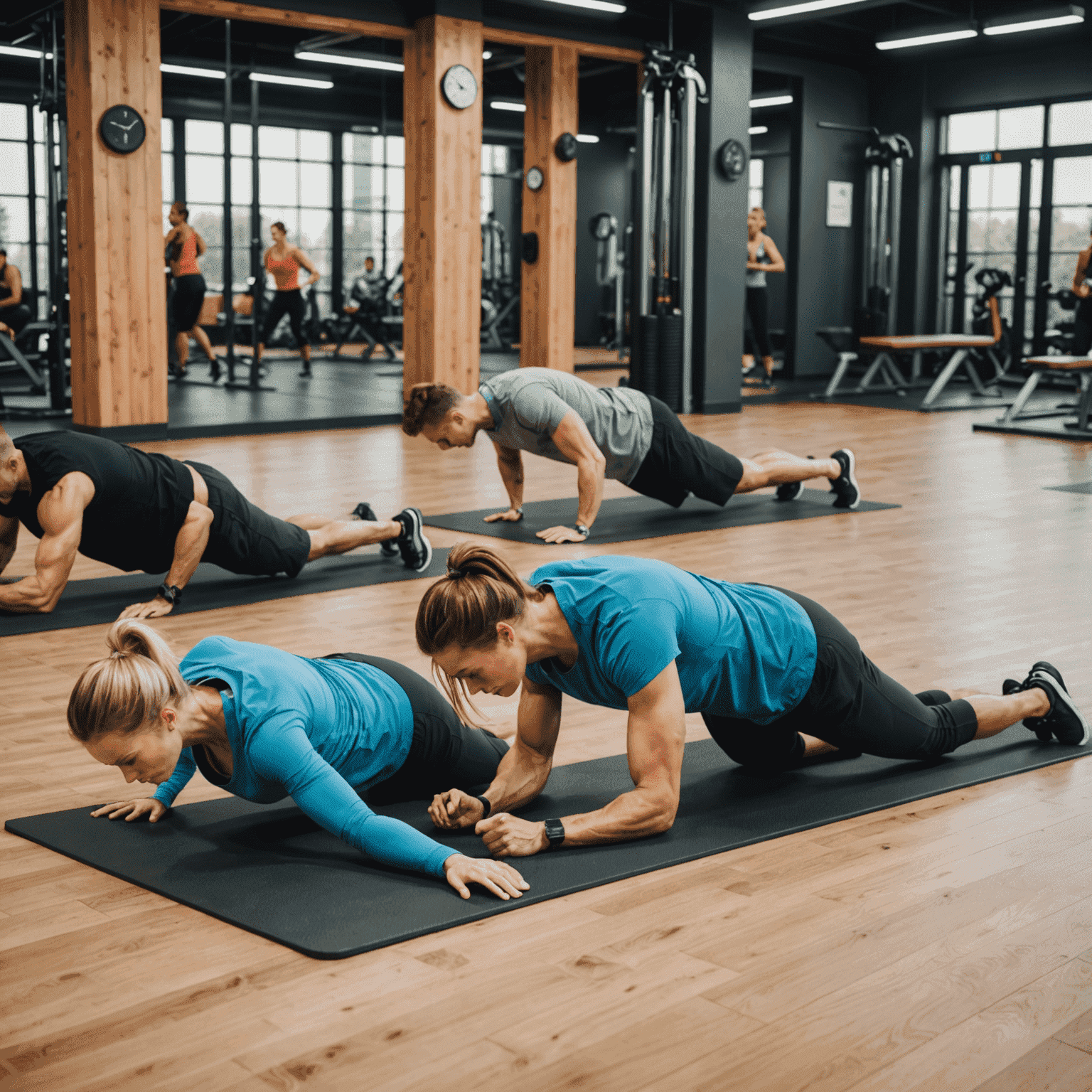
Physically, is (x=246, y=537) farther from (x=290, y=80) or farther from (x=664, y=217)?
(x=290, y=80)

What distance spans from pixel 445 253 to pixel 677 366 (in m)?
1.78

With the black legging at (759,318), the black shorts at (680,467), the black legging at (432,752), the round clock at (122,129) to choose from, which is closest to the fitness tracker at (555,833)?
the black legging at (432,752)

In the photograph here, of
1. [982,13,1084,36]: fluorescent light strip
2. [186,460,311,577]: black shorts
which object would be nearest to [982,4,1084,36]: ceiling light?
[982,13,1084,36]: fluorescent light strip

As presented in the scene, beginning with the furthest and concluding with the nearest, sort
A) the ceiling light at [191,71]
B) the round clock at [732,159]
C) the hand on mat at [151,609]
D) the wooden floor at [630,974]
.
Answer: the ceiling light at [191,71]
the round clock at [732,159]
the hand on mat at [151,609]
the wooden floor at [630,974]

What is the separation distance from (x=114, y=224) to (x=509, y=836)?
5988 millimetres

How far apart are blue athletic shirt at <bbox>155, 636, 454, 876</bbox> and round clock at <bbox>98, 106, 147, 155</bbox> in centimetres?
569

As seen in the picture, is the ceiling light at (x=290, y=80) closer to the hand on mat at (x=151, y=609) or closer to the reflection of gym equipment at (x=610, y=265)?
the reflection of gym equipment at (x=610, y=265)

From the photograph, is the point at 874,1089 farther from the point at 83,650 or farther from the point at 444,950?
the point at 83,650

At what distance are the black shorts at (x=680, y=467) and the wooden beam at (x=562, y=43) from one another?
4681mm

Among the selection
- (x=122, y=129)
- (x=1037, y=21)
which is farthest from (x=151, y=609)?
(x=1037, y=21)

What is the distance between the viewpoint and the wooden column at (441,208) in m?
8.45

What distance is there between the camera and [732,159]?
31.1ft

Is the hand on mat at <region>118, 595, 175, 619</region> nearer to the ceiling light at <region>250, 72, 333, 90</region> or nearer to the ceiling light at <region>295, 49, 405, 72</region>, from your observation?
the ceiling light at <region>295, 49, 405, 72</region>

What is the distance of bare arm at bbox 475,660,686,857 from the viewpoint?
2.06m
